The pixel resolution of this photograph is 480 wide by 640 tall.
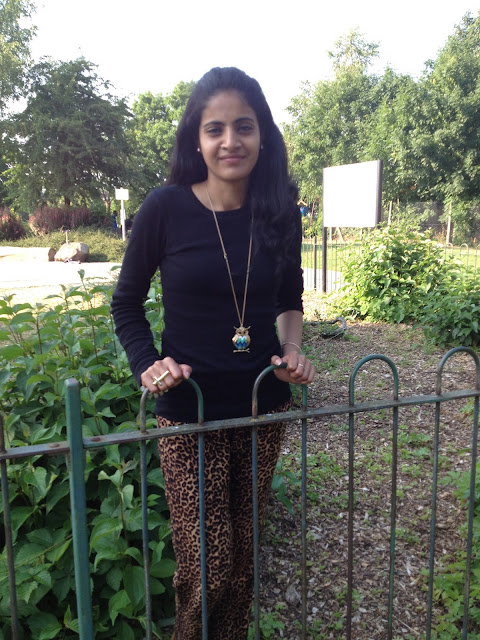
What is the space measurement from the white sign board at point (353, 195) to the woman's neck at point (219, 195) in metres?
6.97

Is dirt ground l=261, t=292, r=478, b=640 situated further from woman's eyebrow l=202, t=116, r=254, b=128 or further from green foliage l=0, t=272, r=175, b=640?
woman's eyebrow l=202, t=116, r=254, b=128

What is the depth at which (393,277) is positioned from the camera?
6.94m

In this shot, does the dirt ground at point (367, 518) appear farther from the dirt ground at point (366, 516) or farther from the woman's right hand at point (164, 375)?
the woman's right hand at point (164, 375)

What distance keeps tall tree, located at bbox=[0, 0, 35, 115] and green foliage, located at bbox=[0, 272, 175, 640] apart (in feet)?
87.6

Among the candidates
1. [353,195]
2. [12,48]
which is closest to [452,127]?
[353,195]

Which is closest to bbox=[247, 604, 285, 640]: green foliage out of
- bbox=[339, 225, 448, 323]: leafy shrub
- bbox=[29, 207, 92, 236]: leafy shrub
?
bbox=[339, 225, 448, 323]: leafy shrub

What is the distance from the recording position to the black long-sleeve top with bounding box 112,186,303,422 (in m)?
1.45

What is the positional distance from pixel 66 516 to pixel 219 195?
4.07 feet

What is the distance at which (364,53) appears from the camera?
31516 mm

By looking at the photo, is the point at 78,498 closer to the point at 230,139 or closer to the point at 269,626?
the point at 230,139

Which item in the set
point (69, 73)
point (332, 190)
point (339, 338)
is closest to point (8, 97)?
point (69, 73)

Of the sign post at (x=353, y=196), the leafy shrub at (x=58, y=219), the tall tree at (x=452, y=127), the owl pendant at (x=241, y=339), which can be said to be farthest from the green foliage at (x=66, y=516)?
the leafy shrub at (x=58, y=219)

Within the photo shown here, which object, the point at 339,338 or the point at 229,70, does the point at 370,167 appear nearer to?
the point at 339,338

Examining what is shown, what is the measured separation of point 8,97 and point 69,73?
3.06m
